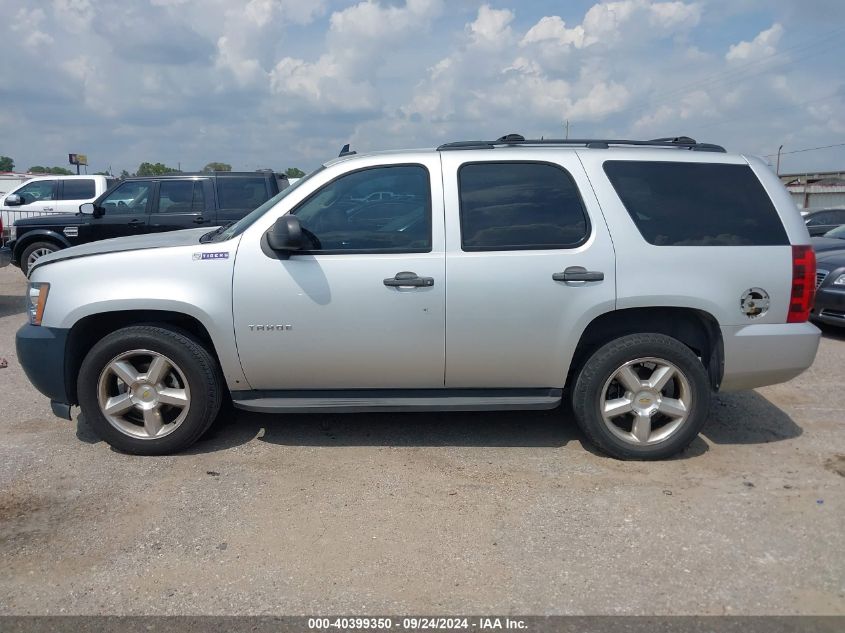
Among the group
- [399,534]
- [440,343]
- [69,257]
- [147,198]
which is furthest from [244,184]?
[399,534]

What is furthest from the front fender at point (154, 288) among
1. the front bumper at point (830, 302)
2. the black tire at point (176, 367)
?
the front bumper at point (830, 302)

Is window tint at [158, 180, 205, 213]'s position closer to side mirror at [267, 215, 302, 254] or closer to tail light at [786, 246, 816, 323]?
side mirror at [267, 215, 302, 254]

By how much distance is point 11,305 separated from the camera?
9742 mm

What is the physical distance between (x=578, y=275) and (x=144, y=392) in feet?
8.98

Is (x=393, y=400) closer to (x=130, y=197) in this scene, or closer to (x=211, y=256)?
(x=211, y=256)

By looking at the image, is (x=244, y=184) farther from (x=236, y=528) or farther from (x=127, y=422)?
(x=236, y=528)

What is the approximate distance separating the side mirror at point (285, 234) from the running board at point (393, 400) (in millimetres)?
928

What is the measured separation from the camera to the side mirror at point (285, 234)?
3785 mm

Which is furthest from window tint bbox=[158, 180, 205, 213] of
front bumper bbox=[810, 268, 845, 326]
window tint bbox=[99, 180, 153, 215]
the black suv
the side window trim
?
front bumper bbox=[810, 268, 845, 326]

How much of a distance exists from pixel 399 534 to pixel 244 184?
24.4 feet

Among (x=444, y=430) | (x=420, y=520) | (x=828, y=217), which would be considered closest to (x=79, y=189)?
(x=444, y=430)

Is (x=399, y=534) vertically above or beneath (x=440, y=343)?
beneath

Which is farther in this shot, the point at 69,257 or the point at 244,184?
the point at 244,184

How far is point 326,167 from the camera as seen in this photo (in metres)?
4.17
